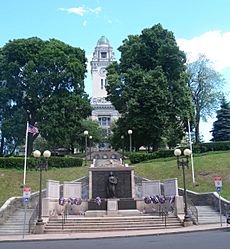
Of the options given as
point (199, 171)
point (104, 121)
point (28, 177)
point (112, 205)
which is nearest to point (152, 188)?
point (112, 205)

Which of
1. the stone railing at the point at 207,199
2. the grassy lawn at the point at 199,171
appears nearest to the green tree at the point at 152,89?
the grassy lawn at the point at 199,171

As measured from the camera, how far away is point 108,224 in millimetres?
19109

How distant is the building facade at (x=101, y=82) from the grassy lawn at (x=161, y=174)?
5156cm

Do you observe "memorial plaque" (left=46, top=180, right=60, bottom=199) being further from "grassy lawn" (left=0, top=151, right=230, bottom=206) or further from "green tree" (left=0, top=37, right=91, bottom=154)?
"green tree" (left=0, top=37, right=91, bottom=154)

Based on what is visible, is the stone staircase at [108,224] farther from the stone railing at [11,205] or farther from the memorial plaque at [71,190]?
the memorial plaque at [71,190]

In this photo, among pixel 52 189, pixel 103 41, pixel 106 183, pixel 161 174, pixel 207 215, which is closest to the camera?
pixel 207 215

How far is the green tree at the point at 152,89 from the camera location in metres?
39.2

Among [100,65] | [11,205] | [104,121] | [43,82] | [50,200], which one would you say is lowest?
[11,205]

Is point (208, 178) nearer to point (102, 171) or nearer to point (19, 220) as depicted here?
point (102, 171)

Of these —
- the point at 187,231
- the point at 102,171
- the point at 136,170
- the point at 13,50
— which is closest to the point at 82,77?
the point at 13,50

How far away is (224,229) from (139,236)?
15.8 ft

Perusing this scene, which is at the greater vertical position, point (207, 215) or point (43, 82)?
point (43, 82)

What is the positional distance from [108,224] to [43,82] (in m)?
27.2

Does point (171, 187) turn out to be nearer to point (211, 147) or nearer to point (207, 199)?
point (207, 199)
